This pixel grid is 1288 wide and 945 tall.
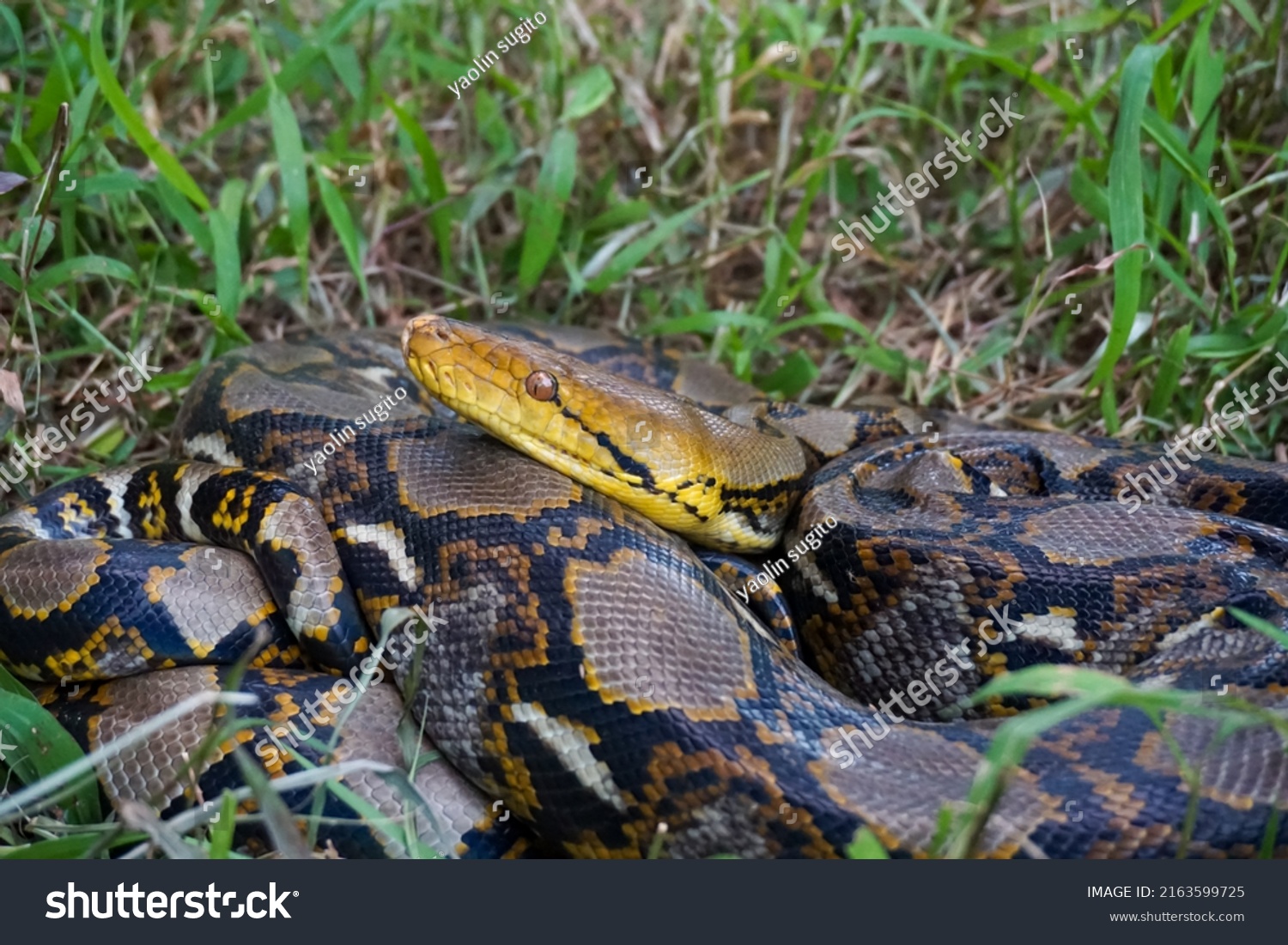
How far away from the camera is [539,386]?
317 cm

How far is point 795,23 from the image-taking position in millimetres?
4949

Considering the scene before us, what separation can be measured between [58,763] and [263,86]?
8.97ft

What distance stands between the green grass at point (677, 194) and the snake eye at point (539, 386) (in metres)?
1.39

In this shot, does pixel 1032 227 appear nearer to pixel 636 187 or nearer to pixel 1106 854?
pixel 636 187

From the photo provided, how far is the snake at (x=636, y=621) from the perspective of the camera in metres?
2.40

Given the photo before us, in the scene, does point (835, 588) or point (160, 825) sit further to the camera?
point (835, 588)

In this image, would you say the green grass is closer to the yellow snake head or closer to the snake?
the snake

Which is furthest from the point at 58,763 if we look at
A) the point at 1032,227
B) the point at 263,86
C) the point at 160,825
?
the point at 1032,227

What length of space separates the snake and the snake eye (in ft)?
0.04

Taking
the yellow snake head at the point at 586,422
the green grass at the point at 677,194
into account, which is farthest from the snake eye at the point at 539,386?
the green grass at the point at 677,194

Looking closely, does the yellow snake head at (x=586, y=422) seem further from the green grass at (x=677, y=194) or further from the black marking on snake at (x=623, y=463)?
the green grass at (x=677, y=194)

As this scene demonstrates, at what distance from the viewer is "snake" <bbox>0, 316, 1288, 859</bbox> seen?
2402 mm

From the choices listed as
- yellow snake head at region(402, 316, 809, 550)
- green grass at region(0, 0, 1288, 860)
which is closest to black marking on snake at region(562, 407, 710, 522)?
yellow snake head at region(402, 316, 809, 550)

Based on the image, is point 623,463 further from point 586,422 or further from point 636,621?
point 636,621
